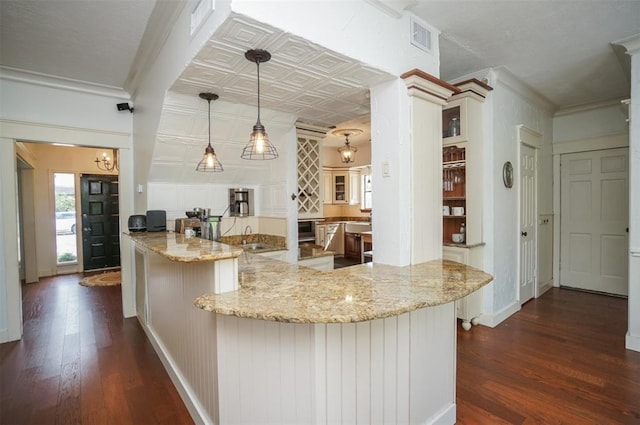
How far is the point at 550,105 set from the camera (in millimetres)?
4238

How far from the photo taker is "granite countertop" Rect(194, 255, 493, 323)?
1.15m

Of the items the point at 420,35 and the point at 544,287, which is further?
the point at 544,287

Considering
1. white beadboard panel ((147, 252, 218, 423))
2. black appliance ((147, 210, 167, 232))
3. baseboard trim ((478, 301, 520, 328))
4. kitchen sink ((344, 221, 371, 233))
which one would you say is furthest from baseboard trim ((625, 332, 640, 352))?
kitchen sink ((344, 221, 371, 233))

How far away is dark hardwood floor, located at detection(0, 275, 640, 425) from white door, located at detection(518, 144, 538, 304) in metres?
0.37

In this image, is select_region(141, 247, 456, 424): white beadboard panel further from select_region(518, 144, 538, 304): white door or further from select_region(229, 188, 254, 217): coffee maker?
select_region(518, 144, 538, 304): white door

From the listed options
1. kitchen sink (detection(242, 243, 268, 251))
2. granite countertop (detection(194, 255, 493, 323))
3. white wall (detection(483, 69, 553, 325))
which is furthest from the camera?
kitchen sink (detection(242, 243, 268, 251))

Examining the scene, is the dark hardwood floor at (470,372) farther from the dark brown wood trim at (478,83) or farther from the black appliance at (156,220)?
the dark brown wood trim at (478,83)

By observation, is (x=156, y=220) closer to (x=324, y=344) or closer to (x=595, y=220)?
(x=324, y=344)

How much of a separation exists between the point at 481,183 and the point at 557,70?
1.39 metres

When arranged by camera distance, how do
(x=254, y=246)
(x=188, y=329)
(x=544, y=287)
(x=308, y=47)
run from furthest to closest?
(x=544, y=287)
(x=254, y=246)
(x=188, y=329)
(x=308, y=47)

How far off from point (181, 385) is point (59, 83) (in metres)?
3.19

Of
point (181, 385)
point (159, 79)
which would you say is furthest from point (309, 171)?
point (181, 385)

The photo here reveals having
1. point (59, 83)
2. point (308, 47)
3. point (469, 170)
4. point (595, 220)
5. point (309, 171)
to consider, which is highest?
point (59, 83)

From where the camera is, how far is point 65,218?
6.05 m
